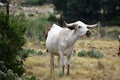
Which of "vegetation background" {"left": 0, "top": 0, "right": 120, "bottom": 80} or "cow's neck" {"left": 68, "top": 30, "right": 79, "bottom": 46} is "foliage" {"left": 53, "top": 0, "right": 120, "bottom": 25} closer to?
"vegetation background" {"left": 0, "top": 0, "right": 120, "bottom": 80}

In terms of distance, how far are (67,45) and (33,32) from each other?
43.8 ft

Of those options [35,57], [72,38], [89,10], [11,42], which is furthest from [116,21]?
[11,42]

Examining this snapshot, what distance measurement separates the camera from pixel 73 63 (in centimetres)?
1734

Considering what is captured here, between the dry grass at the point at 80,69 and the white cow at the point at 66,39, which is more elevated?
the white cow at the point at 66,39

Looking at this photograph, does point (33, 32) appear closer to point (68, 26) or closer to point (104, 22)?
point (68, 26)

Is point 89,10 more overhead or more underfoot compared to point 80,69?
more underfoot

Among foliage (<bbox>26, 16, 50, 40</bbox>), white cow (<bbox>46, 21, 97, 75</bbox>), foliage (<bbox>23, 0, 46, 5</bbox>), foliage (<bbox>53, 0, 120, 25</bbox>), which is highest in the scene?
white cow (<bbox>46, 21, 97, 75</bbox>)

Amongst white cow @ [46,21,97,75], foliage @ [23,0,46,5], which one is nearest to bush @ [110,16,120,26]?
foliage @ [23,0,46,5]

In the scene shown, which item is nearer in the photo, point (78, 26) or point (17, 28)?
point (17, 28)

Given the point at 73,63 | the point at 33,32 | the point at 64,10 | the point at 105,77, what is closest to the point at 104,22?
the point at 64,10

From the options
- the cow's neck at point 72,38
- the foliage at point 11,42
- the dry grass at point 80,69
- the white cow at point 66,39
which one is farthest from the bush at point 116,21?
the foliage at point 11,42

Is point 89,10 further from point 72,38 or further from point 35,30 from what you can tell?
point 72,38

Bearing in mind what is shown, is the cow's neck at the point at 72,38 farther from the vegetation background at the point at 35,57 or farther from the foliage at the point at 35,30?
the foliage at the point at 35,30

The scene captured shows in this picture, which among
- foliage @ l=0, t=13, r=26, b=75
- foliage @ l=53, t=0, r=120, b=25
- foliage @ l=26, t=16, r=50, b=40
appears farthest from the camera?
foliage @ l=53, t=0, r=120, b=25
